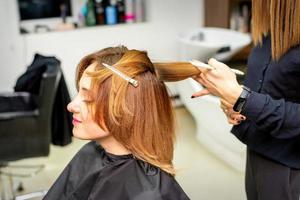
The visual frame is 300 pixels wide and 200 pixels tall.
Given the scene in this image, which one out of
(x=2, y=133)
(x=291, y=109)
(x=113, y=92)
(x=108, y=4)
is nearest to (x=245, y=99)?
(x=291, y=109)

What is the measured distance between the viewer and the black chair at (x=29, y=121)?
1.98 metres

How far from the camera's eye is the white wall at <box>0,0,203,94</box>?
9.82 ft

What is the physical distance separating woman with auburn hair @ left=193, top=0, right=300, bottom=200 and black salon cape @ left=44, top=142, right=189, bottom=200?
241mm

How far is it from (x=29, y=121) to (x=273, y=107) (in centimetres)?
141

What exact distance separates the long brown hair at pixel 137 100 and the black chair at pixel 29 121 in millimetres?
1020

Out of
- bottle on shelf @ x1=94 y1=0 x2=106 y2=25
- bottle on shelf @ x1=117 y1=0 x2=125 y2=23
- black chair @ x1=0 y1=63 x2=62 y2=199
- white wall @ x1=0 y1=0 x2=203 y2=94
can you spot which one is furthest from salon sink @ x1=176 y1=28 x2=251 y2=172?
black chair @ x1=0 y1=63 x2=62 y2=199

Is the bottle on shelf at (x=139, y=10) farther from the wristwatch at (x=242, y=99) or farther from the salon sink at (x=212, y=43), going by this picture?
the wristwatch at (x=242, y=99)

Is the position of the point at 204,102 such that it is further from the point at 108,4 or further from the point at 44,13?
the point at 44,13

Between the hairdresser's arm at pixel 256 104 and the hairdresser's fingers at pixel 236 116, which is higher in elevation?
the hairdresser's arm at pixel 256 104

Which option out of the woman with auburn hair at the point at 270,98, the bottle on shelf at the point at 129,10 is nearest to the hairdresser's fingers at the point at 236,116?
the woman with auburn hair at the point at 270,98

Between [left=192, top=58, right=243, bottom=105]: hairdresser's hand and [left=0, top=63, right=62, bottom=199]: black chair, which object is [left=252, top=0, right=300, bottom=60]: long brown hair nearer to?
[left=192, top=58, right=243, bottom=105]: hairdresser's hand

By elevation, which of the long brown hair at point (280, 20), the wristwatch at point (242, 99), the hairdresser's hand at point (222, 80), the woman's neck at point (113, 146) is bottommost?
the woman's neck at point (113, 146)

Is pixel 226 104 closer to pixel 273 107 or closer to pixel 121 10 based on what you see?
pixel 273 107

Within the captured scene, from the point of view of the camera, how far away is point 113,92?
3.08ft
